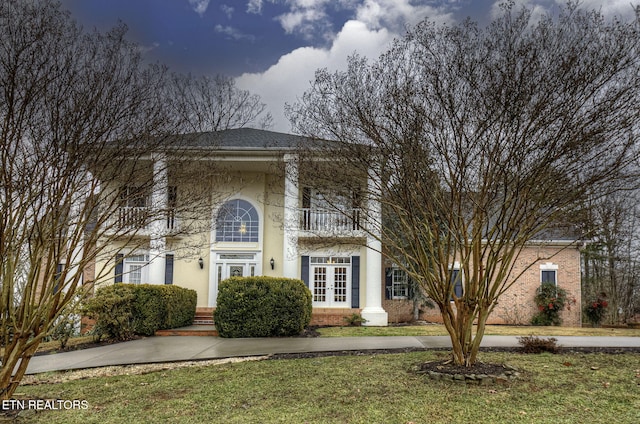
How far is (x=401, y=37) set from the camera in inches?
310

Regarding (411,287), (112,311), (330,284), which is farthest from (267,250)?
(112,311)

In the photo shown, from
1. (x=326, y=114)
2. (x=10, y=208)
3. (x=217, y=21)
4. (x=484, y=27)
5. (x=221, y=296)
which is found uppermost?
(x=217, y=21)

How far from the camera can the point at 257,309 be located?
1255 cm

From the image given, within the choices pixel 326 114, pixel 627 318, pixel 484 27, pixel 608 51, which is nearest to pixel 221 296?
pixel 326 114

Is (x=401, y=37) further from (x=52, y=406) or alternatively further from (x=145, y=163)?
(x=52, y=406)

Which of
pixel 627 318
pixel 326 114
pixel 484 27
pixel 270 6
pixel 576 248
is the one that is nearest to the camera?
pixel 484 27

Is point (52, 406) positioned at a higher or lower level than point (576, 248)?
lower

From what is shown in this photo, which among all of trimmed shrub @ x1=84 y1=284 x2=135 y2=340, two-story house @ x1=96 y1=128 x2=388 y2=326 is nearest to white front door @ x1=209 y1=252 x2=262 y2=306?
two-story house @ x1=96 y1=128 x2=388 y2=326

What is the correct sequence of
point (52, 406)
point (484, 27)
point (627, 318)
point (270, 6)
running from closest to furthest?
point (52, 406) → point (484, 27) → point (270, 6) → point (627, 318)

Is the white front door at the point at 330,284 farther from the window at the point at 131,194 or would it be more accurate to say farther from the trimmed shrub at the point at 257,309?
the window at the point at 131,194

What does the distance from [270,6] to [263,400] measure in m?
9.64

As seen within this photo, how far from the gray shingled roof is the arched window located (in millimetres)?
2351

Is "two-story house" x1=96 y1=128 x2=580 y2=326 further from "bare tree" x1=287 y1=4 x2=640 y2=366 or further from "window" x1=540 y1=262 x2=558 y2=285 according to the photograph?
"bare tree" x1=287 y1=4 x2=640 y2=366

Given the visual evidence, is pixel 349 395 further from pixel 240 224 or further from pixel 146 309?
pixel 240 224
